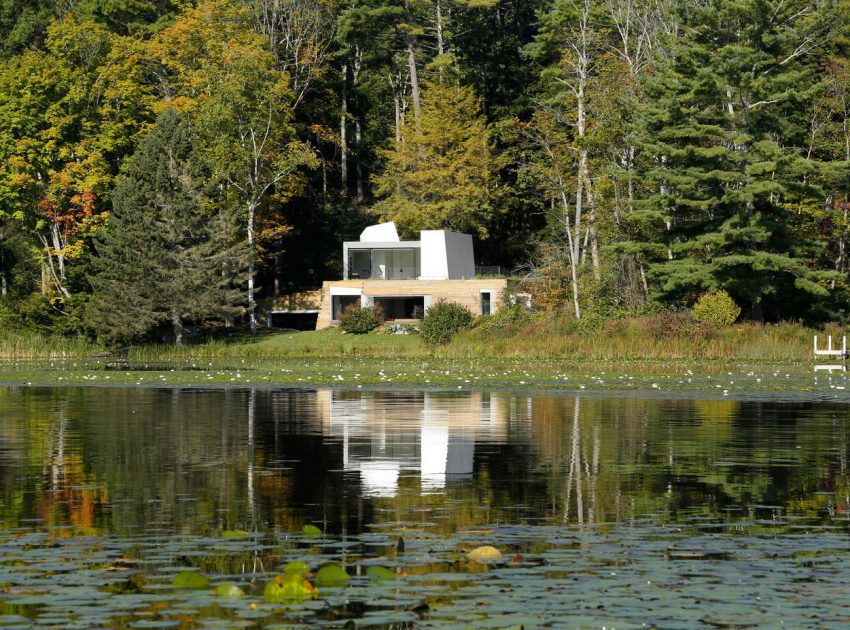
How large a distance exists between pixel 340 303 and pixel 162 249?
580 inches

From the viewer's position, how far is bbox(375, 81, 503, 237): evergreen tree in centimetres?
8994

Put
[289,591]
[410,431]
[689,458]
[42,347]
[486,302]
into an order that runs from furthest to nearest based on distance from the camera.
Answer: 1. [486,302]
2. [42,347]
3. [410,431]
4. [689,458]
5. [289,591]

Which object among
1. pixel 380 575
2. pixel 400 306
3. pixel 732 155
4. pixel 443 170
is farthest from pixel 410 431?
pixel 400 306

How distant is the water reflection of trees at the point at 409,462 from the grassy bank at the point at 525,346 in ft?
79.8

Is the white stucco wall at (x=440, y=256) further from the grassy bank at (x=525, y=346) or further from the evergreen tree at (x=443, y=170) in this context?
the grassy bank at (x=525, y=346)

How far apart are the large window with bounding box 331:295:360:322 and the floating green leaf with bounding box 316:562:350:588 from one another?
73.0 m

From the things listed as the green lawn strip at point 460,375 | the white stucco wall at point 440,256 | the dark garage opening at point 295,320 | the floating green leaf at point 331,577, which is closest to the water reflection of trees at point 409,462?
the floating green leaf at point 331,577

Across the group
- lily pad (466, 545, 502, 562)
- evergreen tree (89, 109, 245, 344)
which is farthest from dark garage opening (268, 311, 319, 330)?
lily pad (466, 545, 502, 562)

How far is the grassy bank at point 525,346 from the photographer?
61.4 m

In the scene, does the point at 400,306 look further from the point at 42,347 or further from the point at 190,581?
the point at 190,581

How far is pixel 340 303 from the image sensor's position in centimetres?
8806

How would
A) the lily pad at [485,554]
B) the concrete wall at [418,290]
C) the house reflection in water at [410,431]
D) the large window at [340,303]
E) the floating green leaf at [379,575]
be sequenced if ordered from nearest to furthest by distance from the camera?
the floating green leaf at [379,575] → the lily pad at [485,554] → the house reflection in water at [410,431] → the concrete wall at [418,290] → the large window at [340,303]

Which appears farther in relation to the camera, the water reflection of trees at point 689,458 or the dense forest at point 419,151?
the dense forest at point 419,151

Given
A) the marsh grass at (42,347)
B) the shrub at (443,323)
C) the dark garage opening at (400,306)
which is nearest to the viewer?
the marsh grass at (42,347)
